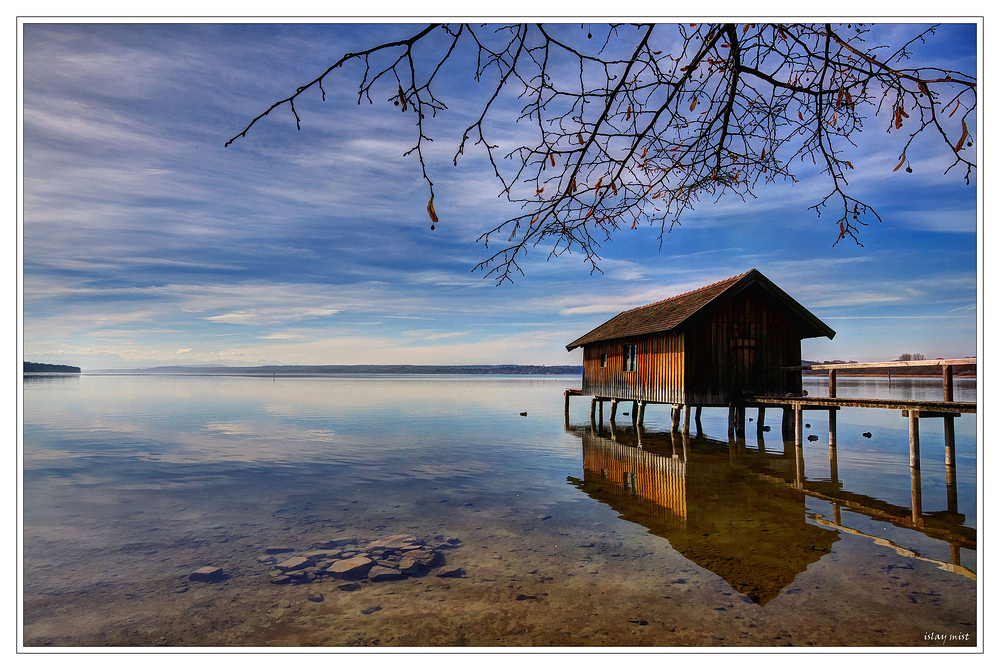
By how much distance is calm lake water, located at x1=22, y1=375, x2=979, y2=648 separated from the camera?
626 centimetres

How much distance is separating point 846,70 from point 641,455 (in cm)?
1681

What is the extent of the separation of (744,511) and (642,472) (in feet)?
16.4

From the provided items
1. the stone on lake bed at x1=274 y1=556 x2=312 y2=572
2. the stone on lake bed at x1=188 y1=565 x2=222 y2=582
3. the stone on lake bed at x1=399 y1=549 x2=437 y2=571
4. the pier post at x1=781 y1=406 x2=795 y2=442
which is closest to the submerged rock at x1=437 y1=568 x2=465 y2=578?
the stone on lake bed at x1=399 y1=549 x2=437 y2=571

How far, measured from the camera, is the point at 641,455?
64.2 feet

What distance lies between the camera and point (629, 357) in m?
25.1

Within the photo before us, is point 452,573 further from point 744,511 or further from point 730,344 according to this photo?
point 730,344

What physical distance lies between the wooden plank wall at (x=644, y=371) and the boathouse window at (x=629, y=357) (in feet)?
0.56

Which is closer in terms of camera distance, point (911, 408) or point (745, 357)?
point (911, 408)

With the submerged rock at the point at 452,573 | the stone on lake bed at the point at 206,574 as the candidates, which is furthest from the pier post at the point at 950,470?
the stone on lake bed at the point at 206,574

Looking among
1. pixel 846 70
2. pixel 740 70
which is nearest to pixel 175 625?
pixel 740 70

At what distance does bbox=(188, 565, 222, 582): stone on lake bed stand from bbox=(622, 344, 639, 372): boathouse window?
63.0ft

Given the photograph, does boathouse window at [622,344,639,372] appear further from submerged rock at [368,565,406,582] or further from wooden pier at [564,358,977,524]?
submerged rock at [368,565,406,582]

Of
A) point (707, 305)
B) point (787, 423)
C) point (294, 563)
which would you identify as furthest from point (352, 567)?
point (787, 423)

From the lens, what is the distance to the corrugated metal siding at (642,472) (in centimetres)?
1277
